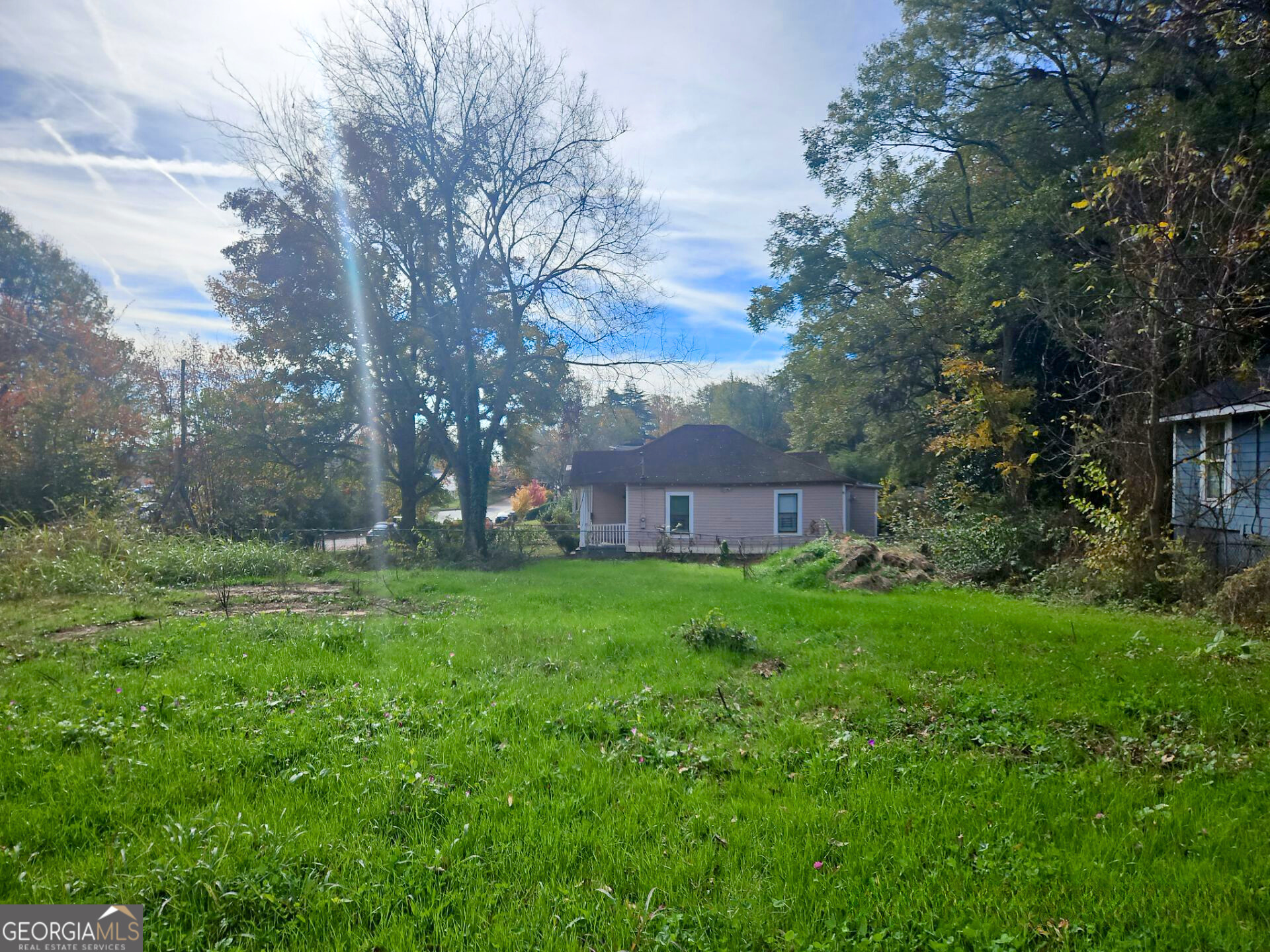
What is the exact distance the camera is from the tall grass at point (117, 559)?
1086cm

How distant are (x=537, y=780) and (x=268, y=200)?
23177 mm

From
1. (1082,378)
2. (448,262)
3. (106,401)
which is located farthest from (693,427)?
(106,401)

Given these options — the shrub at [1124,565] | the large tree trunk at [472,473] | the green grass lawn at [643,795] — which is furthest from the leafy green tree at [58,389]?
the shrub at [1124,565]

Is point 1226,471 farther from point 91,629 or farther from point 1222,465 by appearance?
point 91,629

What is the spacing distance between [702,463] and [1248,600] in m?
18.9

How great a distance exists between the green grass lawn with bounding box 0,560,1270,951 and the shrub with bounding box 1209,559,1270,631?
2.74 m

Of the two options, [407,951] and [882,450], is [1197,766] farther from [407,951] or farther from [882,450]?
[882,450]

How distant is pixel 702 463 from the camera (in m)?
26.3

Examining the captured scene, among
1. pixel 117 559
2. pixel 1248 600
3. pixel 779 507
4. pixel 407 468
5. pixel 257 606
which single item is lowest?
pixel 257 606

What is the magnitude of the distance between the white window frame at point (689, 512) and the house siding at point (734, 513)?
34 millimetres

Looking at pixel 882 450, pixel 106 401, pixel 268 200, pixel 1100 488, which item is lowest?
pixel 1100 488

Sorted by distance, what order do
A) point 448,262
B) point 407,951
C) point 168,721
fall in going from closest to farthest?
point 407,951 → point 168,721 → point 448,262

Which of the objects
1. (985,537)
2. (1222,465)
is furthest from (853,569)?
(1222,465)

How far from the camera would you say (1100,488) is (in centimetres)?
1227
